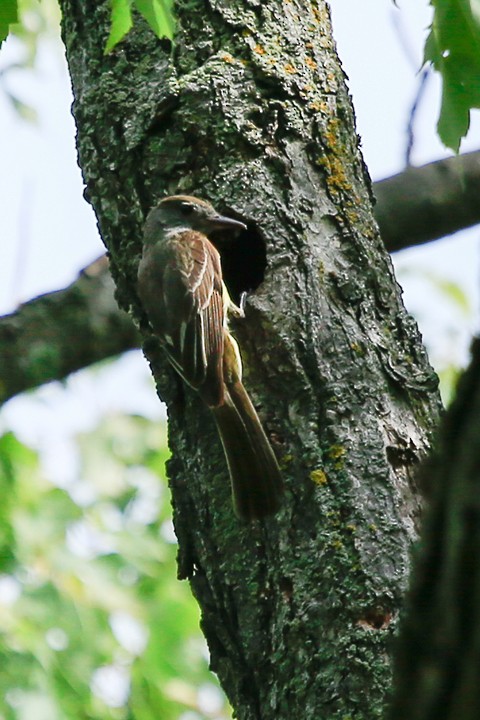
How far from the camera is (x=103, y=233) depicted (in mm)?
4371

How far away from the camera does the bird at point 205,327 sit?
3609 mm

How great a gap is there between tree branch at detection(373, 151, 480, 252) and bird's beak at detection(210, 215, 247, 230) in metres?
2.26

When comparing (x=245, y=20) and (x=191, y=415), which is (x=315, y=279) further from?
(x=245, y=20)

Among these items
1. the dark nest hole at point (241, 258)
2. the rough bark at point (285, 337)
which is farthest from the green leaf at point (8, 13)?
the dark nest hole at point (241, 258)

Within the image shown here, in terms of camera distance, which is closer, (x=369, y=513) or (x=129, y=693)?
(x=369, y=513)

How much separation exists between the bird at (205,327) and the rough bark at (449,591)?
6.13 feet

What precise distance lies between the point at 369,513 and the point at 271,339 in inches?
30.1

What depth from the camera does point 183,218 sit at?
4.67m

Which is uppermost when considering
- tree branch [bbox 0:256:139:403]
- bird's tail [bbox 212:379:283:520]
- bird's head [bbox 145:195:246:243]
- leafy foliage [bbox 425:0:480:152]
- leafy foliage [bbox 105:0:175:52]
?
tree branch [bbox 0:256:139:403]

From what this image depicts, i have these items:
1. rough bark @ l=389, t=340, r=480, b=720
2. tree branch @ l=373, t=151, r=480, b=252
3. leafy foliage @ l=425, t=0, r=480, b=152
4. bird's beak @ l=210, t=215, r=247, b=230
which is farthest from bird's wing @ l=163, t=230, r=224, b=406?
rough bark @ l=389, t=340, r=480, b=720

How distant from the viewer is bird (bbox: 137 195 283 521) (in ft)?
11.8

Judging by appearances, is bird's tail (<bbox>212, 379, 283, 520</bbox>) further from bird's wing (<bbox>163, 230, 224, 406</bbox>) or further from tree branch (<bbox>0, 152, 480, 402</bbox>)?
tree branch (<bbox>0, 152, 480, 402</bbox>)

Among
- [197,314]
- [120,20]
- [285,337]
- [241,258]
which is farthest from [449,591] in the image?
[241,258]

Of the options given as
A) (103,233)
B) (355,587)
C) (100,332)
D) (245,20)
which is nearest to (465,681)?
(355,587)
